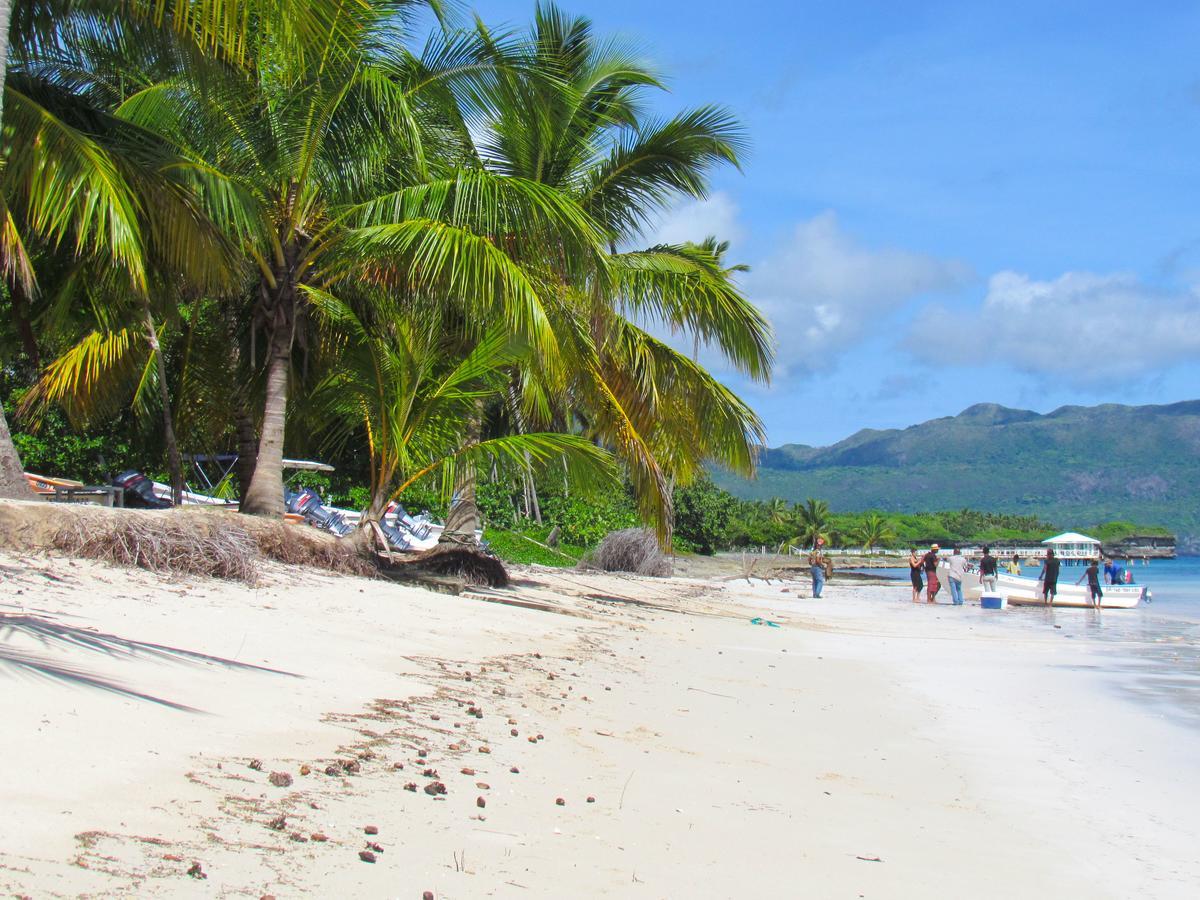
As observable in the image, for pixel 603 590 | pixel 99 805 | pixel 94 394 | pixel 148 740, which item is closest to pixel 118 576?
pixel 148 740

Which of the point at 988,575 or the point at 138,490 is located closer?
the point at 138,490

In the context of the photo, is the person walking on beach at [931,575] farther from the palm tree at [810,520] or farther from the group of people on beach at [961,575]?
the palm tree at [810,520]

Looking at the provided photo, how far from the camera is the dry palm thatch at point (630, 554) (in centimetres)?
2430

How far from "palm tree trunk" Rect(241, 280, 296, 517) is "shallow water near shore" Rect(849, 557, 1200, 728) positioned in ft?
25.7

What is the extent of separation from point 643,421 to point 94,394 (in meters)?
6.81

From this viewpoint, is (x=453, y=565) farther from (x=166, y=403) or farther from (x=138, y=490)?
(x=138, y=490)

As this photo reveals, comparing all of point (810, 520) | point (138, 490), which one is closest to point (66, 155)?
point (138, 490)

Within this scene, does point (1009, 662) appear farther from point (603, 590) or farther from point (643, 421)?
point (603, 590)

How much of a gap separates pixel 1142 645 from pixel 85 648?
13.2 metres

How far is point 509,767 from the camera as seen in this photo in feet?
14.3

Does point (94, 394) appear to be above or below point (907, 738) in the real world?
above

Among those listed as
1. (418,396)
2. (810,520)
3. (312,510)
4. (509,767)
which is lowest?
(509,767)

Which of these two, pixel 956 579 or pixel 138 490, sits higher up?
pixel 138 490

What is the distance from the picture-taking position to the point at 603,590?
17.2 m
